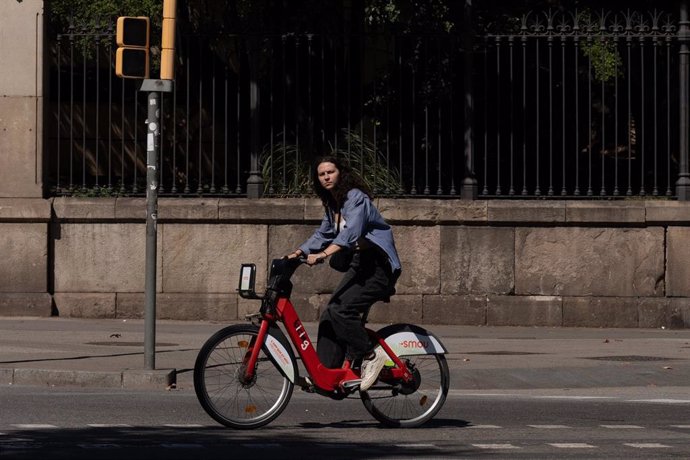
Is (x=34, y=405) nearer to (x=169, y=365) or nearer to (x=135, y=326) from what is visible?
(x=169, y=365)

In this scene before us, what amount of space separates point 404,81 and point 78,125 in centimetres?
356

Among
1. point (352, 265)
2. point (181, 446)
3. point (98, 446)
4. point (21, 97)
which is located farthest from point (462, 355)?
point (21, 97)

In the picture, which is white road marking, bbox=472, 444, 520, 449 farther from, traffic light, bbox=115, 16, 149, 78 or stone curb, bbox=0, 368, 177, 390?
traffic light, bbox=115, 16, 149, 78

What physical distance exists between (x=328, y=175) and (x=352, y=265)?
0.55 m

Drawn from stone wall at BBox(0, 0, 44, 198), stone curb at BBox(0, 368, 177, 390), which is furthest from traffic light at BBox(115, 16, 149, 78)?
stone wall at BBox(0, 0, 44, 198)

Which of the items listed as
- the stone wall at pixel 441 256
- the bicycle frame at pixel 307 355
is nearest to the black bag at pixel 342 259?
the bicycle frame at pixel 307 355

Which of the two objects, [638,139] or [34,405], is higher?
[638,139]

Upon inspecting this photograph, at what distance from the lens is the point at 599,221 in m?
16.0

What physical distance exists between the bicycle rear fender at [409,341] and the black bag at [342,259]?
45 cm

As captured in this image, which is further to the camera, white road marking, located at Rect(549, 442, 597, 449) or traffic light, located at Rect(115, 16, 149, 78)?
traffic light, located at Rect(115, 16, 149, 78)

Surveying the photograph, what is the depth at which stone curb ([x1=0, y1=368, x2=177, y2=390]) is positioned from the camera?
36.5 ft

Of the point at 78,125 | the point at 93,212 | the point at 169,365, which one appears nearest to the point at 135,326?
the point at 93,212

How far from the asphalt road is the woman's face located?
1.43m

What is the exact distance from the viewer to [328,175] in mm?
9008
